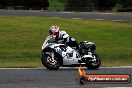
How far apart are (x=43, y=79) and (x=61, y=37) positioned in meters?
3.19

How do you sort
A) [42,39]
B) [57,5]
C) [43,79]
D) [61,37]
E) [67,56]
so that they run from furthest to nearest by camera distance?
[57,5] < [42,39] < [67,56] < [61,37] < [43,79]

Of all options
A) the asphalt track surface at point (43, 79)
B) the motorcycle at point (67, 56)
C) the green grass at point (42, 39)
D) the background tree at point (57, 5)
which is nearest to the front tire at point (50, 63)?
the motorcycle at point (67, 56)

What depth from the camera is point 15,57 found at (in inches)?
858

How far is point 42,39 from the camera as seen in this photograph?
27.0 metres

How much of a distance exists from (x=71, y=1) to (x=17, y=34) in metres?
46.5

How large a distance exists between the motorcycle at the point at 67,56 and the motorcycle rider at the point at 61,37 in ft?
0.47

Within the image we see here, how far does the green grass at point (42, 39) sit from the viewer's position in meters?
21.2

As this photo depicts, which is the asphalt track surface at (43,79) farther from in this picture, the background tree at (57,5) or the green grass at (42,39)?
the background tree at (57,5)

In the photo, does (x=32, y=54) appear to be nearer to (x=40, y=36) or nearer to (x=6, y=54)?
(x=6, y=54)

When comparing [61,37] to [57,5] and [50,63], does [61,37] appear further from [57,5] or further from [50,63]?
[57,5]

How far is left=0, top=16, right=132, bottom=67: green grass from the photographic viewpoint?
2123 centimetres

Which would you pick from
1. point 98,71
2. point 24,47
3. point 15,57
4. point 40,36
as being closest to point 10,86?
point 98,71

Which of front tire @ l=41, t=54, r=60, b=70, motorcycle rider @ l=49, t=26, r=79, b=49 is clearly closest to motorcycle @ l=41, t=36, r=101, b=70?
front tire @ l=41, t=54, r=60, b=70

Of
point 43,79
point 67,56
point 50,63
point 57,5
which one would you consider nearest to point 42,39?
point 67,56
